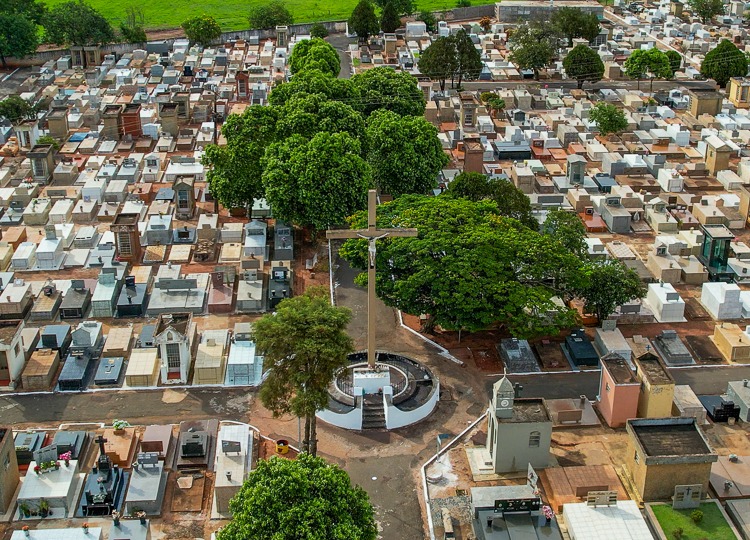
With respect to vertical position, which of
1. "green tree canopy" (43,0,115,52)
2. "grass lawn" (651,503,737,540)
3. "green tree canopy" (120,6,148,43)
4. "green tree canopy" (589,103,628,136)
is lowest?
"grass lawn" (651,503,737,540)

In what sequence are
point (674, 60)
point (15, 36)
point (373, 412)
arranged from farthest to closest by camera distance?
point (15, 36) → point (674, 60) → point (373, 412)

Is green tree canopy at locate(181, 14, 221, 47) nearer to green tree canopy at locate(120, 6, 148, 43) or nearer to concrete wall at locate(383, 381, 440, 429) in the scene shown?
green tree canopy at locate(120, 6, 148, 43)

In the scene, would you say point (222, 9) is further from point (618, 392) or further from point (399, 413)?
point (618, 392)

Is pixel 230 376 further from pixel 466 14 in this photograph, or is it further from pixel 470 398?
pixel 466 14

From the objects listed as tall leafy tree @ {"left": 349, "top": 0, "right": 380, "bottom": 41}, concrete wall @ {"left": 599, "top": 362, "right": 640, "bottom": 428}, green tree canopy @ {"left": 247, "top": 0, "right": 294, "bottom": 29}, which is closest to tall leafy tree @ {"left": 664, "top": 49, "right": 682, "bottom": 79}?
tall leafy tree @ {"left": 349, "top": 0, "right": 380, "bottom": 41}

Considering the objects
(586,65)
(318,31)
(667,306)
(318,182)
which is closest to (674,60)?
(586,65)

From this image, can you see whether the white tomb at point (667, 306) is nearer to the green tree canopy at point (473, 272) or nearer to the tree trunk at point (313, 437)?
the green tree canopy at point (473, 272)

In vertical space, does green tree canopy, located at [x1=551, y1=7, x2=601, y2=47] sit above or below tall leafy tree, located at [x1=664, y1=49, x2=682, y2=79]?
above
